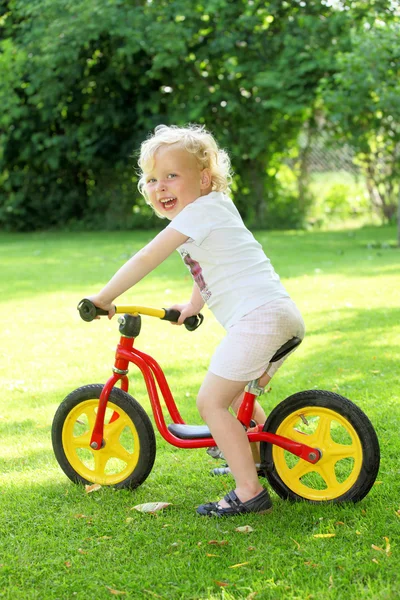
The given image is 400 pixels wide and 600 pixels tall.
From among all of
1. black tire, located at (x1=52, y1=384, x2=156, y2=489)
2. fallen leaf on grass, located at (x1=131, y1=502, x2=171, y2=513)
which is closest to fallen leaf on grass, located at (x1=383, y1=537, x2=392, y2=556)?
fallen leaf on grass, located at (x1=131, y1=502, x2=171, y2=513)

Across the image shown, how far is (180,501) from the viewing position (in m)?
3.26

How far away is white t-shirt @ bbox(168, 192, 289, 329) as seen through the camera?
3039mm

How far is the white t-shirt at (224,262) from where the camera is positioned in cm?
304

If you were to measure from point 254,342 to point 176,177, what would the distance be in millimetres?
704

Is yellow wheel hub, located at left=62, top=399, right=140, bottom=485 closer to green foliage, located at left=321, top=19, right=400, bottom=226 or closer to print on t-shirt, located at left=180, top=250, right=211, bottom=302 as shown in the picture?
print on t-shirt, located at left=180, top=250, right=211, bottom=302

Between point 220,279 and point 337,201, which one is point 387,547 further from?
point 337,201

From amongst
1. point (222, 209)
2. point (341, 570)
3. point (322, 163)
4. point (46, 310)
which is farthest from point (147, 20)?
point (341, 570)

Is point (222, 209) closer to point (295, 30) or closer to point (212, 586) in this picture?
point (212, 586)

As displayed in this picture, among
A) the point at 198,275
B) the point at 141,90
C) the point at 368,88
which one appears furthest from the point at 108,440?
the point at 141,90

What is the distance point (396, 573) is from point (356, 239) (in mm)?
12349

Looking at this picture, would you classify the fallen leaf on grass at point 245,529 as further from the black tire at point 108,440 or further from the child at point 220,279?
the black tire at point 108,440

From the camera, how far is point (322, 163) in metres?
18.0

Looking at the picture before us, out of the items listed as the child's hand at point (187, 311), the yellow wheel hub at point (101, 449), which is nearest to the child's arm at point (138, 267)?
the child's hand at point (187, 311)

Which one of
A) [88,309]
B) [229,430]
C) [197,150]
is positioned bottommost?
[229,430]
